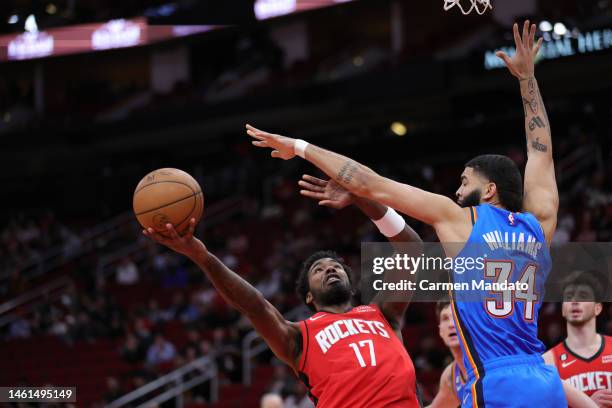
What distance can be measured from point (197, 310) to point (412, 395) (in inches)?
478

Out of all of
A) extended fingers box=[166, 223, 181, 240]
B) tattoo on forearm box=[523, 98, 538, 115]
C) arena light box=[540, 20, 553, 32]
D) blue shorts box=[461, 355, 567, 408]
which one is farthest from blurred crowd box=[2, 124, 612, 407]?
extended fingers box=[166, 223, 181, 240]

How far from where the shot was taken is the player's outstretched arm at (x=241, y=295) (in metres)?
4.96

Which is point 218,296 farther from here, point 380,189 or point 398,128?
point 380,189

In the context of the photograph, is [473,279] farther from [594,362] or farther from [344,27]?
[344,27]

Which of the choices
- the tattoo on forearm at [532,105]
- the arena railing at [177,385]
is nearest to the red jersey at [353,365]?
the tattoo on forearm at [532,105]

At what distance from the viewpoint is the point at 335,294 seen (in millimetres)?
5883

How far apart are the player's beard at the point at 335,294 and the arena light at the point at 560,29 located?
1401cm

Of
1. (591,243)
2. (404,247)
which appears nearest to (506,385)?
(404,247)

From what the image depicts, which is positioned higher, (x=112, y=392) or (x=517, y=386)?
(x=517, y=386)

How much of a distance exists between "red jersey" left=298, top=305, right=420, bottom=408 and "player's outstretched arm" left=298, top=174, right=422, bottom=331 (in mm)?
262

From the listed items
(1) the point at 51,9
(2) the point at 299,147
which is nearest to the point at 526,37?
(2) the point at 299,147

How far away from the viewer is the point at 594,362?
674 centimetres

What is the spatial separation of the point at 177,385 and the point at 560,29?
396 inches

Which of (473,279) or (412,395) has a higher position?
(473,279)
